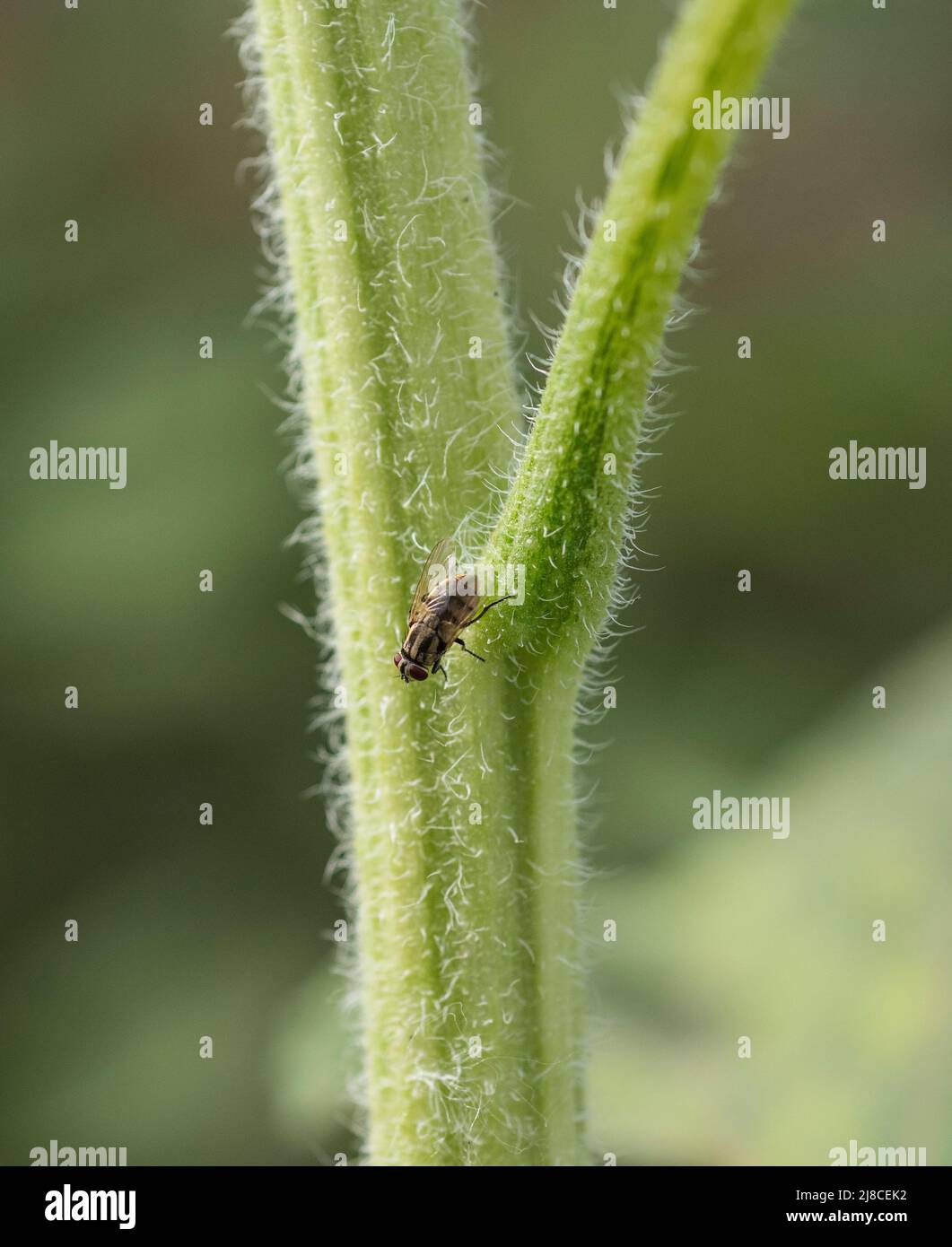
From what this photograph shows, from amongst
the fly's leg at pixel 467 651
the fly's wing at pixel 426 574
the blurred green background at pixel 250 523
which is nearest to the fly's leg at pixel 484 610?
→ the fly's leg at pixel 467 651

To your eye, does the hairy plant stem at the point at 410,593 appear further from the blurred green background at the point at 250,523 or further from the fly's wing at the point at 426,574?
the blurred green background at the point at 250,523

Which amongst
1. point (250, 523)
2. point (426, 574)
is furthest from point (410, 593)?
point (250, 523)

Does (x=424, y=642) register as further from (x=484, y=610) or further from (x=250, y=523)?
(x=250, y=523)

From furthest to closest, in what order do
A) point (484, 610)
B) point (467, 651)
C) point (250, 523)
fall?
point (250, 523) → point (467, 651) → point (484, 610)

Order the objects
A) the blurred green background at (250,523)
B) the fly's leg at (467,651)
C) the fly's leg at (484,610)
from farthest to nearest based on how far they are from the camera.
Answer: the blurred green background at (250,523) → the fly's leg at (467,651) → the fly's leg at (484,610)

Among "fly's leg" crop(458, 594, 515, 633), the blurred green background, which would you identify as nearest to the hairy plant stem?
"fly's leg" crop(458, 594, 515, 633)

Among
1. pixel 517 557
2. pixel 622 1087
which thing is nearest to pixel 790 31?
pixel 517 557
